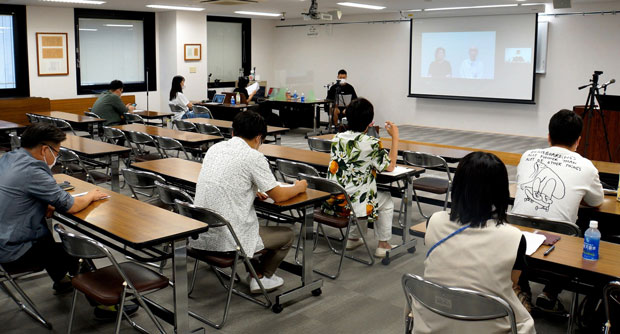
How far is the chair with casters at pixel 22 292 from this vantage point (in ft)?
10.2

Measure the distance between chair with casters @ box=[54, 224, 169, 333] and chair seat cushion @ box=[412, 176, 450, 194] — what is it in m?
2.92

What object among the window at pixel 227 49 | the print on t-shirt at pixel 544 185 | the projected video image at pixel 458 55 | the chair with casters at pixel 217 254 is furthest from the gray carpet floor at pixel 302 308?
the window at pixel 227 49

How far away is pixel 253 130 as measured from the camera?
11.2ft

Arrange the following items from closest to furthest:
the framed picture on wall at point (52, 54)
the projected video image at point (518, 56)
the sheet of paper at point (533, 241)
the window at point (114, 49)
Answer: the sheet of paper at point (533, 241)
the projected video image at point (518, 56)
the framed picture on wall at point (52, 54)
the window at point (114, 49)

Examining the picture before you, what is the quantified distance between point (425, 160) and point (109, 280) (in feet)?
10.1

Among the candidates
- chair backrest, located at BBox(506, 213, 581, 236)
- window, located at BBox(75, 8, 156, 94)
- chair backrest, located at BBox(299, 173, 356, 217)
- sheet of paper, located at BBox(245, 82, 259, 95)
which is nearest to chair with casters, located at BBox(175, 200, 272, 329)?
chair backrest, located at BBox(299, 173, 356, 217)

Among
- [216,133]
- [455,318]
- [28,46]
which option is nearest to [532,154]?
[455,318]

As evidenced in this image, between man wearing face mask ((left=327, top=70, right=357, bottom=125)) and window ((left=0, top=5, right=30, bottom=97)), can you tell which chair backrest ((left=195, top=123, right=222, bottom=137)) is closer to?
man wearing face mask ((left=327, top=70, right=357, bottom=125))

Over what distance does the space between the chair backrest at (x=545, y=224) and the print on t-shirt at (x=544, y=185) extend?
188 mm

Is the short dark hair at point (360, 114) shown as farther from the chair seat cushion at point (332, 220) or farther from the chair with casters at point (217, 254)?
the chair with casters at point (217, 254)

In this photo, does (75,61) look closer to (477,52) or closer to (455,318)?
(477,52)

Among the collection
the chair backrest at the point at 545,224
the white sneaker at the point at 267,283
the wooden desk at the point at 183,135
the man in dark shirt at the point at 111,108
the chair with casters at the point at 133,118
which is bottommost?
the white sneaker at the point at 267,283

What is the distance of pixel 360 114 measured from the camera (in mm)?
4141

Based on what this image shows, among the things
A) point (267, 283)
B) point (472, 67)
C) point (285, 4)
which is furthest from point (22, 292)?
point (472, 67)
